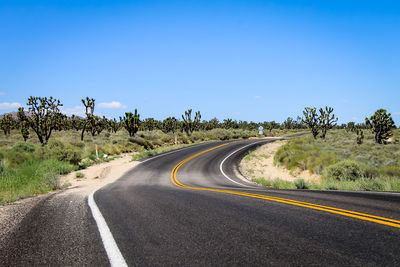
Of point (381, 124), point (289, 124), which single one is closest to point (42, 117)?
point (381, 124)

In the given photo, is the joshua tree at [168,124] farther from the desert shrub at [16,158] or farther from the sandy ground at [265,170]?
the desert shrub at [16,158]

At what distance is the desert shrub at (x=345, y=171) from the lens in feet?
47.3

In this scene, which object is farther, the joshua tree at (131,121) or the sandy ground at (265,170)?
the joshua tree at (131,121)

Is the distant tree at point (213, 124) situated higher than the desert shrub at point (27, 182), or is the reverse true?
the distant tree at point (213, 124)

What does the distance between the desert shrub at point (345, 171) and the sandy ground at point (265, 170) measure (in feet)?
7.25

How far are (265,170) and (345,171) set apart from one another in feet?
31.6

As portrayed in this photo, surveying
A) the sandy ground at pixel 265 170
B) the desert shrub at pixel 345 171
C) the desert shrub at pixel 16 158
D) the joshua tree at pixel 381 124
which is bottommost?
the sandy ground at pixel 265 170

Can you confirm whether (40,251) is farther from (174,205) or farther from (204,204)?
(204,204)

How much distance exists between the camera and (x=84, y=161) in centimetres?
2256

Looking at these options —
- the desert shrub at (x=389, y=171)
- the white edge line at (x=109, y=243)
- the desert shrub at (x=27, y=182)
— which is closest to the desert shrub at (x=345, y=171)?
the desert shrub at (x=389, y=171)

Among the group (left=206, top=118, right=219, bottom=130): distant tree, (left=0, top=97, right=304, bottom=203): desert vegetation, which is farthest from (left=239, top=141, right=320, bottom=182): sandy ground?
(left=206, top=118, right=219, bottom=130): distant tree

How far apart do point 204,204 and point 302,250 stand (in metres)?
3.09

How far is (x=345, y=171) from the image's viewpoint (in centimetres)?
1459

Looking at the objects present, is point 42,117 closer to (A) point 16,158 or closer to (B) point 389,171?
(A) point 16,158
